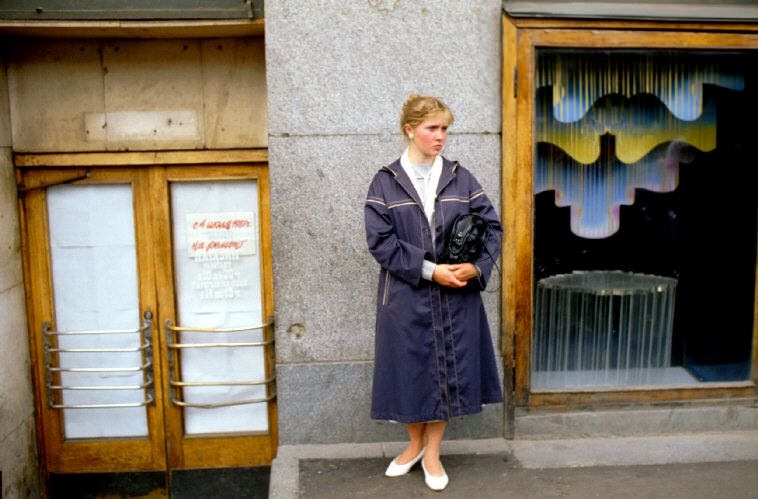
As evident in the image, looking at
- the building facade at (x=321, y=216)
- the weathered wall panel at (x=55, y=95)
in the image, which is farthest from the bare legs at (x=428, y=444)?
the weathered wall panel at (x=55, y=95)

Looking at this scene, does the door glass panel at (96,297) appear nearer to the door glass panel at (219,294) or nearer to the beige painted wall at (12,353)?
the beige painted wall at (12,353)

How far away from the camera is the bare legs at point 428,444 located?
3826 mm

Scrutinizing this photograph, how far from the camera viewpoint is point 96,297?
16.4 ft

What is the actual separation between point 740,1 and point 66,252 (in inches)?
190

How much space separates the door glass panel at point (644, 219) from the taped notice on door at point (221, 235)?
1997 millimetres

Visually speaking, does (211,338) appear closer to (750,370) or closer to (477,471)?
(477,471)

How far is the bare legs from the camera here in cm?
383

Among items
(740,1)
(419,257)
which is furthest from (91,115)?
(740,1)

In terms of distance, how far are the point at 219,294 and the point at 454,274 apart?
2113 millimetres

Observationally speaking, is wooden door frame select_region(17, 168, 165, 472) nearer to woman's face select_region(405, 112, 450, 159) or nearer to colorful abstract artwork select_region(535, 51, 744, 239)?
woman's face select_region(405, 112, 450, 159)

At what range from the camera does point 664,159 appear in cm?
467

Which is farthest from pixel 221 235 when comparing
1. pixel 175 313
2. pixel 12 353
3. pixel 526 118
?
pixel 526 118

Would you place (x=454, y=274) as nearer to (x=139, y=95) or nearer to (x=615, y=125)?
(x=615, y=125)

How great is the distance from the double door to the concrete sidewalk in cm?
94
